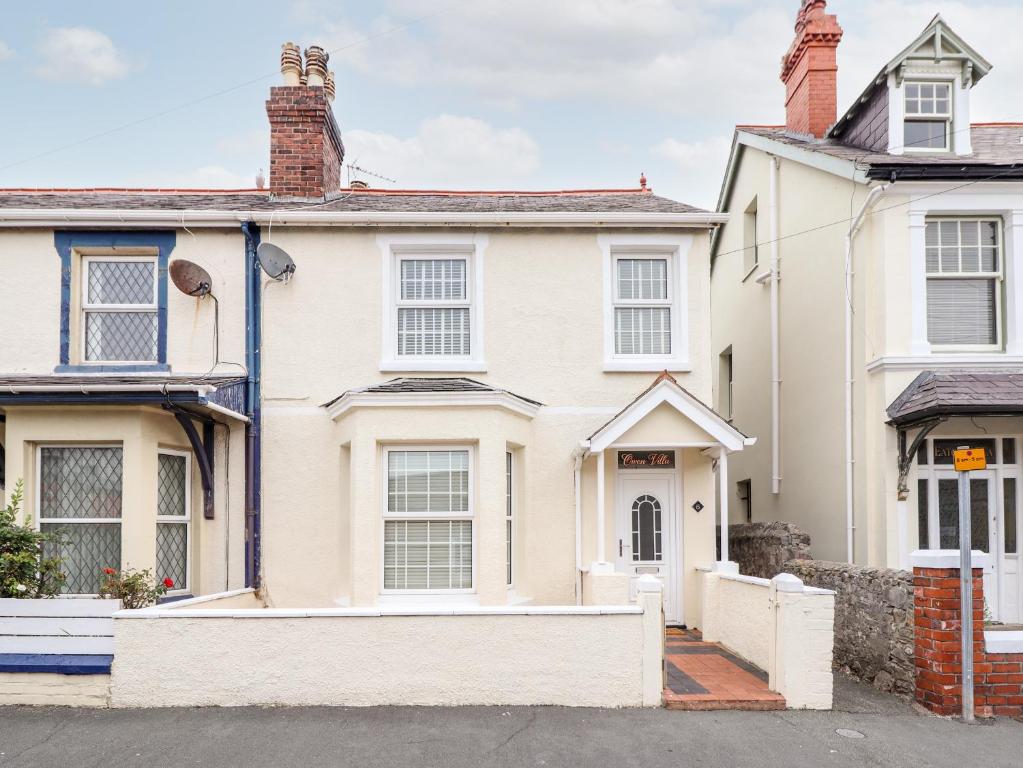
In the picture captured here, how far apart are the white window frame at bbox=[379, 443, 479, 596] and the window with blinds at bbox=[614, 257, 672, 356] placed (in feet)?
9.21

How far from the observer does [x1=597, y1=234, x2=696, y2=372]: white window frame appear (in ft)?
34.8

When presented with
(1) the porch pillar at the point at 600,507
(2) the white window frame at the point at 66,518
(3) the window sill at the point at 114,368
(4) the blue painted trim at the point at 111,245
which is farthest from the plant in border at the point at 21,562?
(1) the porch pillar at the point at 600,507

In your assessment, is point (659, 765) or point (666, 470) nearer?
point (659, 765)

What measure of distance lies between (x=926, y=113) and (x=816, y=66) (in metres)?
3.15

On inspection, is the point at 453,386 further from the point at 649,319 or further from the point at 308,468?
the point at 649,319

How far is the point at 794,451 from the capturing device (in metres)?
13.0

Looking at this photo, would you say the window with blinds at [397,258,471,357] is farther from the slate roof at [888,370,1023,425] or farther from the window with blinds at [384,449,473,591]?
the slate roof at [888,370,1023,425]

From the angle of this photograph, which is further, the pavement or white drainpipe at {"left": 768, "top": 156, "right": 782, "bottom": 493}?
white drainpipe at {"left": 768, "top": 156, "right": 782, "bottom": 493}

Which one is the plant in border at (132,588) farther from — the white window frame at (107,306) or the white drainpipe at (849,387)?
the white drainpipe at (849,387)

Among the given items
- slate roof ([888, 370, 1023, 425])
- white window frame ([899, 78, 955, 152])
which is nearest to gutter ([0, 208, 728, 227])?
slate roof ([888, 370, 1023, 425])

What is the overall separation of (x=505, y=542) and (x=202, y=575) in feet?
12.8

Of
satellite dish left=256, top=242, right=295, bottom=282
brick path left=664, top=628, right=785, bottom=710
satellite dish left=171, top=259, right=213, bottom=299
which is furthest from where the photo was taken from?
satellite dish left=256, top=242, right=295, bottom=282

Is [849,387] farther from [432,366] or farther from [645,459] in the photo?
[432,366]

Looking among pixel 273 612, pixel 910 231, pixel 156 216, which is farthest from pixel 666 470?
pixel 156 216
